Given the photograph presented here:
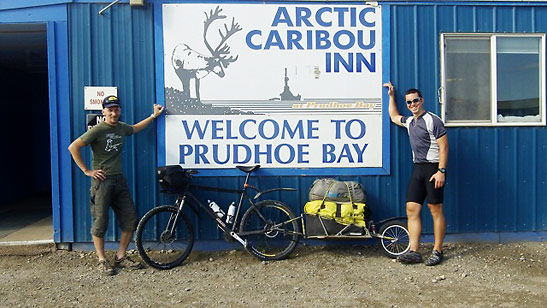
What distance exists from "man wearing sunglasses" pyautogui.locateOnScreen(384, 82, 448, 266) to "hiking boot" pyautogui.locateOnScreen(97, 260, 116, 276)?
3.25 meters

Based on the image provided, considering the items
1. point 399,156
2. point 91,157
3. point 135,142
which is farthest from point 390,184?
point 91,157

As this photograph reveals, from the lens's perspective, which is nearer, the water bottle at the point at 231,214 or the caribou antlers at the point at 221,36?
the water bottle at the point at 231,214

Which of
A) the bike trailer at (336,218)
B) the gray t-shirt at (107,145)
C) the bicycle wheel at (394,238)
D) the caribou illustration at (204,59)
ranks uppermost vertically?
the caribou illustration at (204,59)

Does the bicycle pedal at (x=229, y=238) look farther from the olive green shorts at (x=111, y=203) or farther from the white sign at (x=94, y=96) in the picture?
the white sign at (x=94, y=96)

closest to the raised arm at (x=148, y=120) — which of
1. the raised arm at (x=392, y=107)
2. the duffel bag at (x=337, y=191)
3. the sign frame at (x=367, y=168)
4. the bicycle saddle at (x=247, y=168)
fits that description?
the sign frame at (x=367, y=168)

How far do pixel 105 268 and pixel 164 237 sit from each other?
0.71 metres

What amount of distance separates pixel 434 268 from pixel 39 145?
8.87 m

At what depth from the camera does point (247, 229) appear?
221 inches

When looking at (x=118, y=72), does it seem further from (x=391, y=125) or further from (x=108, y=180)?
(x=391, y=125)

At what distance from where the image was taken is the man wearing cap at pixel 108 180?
4.98m

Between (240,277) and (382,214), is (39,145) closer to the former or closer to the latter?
(240,277)

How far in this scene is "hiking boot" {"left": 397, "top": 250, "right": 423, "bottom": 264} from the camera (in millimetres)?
5230

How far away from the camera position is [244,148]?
223 inches

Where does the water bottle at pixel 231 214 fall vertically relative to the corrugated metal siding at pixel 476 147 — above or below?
below
